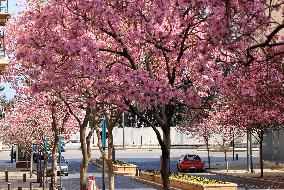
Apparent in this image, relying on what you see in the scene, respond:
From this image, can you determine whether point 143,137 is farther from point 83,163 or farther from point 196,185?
point 83,163

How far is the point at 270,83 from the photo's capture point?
28016 millimetres

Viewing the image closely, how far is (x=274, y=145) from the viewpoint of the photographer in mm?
61562

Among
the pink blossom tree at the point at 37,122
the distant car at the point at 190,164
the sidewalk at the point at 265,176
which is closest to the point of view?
the pink blossom tree at the point at 37,122

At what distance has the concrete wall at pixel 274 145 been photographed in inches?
2360

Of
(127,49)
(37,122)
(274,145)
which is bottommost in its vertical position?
(274,145)

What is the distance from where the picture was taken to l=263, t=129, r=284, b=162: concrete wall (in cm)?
5994

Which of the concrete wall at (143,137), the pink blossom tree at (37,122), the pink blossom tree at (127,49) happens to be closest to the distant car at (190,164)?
the pink blossom tree at (37,122)

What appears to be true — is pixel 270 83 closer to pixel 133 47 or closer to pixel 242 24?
pixel 133 47

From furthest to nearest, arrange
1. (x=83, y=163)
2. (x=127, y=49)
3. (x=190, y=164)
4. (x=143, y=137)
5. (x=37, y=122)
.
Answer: (x=143, y=137), (x=190, y=164), (x=37, y=122), (x=83, y=163), (x=127, y=49)

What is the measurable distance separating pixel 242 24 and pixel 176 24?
5.08m

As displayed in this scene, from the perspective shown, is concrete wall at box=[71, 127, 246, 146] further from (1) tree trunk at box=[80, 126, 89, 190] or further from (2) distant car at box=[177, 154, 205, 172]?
(1) tree trunk at box=[80, 126, 89, 190]

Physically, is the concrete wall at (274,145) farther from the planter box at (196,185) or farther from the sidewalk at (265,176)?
the planter box at (196,185)

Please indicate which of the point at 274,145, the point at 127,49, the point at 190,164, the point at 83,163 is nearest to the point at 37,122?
the point at 190,164

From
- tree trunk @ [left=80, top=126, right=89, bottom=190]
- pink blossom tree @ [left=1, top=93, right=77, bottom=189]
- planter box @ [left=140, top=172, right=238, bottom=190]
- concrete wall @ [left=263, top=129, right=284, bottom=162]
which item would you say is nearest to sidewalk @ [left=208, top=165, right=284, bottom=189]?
planter box @ [left=140, top=172, right=238, bottom=190]
